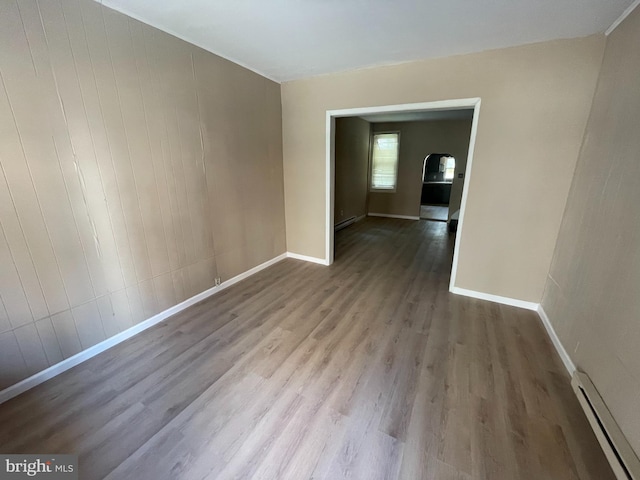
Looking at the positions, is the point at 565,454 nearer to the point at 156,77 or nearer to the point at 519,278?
the point at 519,278

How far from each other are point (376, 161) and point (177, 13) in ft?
20.6

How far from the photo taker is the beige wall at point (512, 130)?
2287mm

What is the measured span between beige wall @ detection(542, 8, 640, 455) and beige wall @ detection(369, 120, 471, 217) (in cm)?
459

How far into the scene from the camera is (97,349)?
2111 millimetres

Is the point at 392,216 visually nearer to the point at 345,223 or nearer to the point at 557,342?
the point at 345,223

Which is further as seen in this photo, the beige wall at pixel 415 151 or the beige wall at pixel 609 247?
the beige wall at pixel 415 151

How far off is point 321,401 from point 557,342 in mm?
2061

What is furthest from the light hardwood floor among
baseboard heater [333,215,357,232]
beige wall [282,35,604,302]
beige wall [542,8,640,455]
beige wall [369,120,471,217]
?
beige wall [369,120,471,217]

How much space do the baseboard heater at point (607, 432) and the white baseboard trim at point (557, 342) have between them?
193 mm

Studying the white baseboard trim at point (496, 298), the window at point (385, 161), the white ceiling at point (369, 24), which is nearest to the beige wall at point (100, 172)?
the white ceiling at point (369, 24)

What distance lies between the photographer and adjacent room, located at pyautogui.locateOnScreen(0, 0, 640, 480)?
57.1 inches

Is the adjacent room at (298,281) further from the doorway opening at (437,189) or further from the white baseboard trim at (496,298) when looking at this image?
the doorway opening at (437,189)
